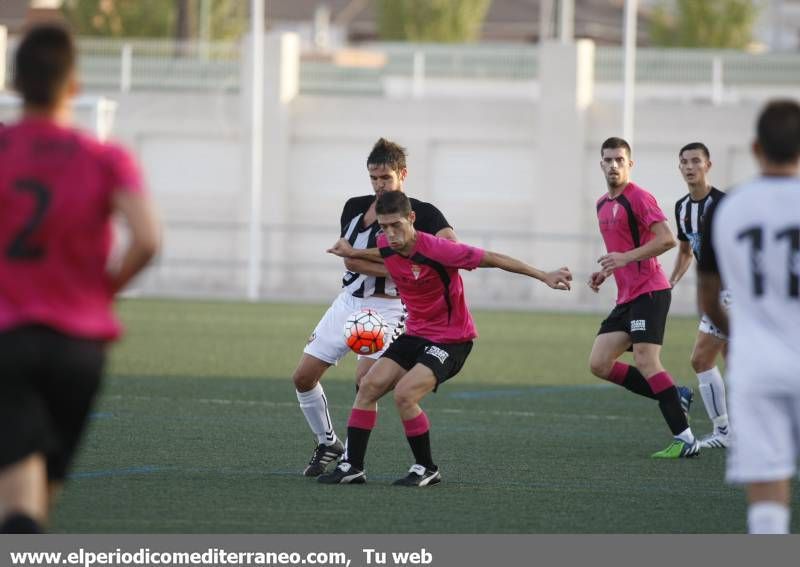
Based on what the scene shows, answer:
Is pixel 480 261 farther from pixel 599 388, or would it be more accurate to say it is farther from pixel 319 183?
pixel 319 183

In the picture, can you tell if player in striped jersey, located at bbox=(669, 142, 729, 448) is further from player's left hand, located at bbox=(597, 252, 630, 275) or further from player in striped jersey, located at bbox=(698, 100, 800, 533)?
player in striped jersey, located at bbox=(698, 100, 800, 533)

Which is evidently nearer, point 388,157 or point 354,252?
point 354,252

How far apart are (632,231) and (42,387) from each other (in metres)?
6.62

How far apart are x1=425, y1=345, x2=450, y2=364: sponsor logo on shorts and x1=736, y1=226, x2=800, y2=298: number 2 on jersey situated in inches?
146

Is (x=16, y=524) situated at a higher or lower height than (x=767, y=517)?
higher

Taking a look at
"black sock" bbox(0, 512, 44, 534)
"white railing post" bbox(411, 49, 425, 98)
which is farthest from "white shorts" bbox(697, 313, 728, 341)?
"white railing post" bbox(411, 49, 425, 98)

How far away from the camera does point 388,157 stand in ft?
29.8

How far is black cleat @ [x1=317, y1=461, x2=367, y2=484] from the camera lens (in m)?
8.80

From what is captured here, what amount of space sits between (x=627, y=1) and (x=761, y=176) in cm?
2634

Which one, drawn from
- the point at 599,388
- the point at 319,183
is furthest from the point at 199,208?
the point at 599,388

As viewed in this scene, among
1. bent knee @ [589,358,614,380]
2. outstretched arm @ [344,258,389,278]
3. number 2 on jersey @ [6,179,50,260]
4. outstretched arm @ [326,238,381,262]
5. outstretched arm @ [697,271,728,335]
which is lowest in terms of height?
bent knee @ [589,358,614,380]

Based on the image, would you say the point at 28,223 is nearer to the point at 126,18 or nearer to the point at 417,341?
the point at 417,341

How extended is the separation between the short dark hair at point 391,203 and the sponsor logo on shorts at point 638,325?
2.90m

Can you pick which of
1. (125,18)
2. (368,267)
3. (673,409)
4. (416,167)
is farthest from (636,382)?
(125,18)
